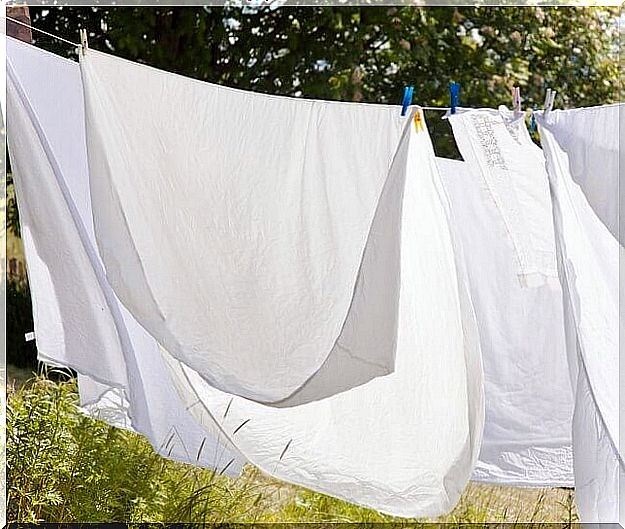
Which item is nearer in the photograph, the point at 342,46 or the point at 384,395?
the point at 384,395

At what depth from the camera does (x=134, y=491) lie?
277 centimetres

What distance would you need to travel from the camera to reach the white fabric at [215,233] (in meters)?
1.79

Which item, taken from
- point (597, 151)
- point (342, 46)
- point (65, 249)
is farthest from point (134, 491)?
point (342, 46)

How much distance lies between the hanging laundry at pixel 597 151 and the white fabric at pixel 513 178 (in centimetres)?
16

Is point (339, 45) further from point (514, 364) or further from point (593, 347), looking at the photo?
point (593, 347)

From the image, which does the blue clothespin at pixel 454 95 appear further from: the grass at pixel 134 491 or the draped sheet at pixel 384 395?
the grass at pixel 134 491

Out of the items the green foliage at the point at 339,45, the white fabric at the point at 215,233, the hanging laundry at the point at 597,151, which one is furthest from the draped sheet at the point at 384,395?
the green foliage at the point at 339,45

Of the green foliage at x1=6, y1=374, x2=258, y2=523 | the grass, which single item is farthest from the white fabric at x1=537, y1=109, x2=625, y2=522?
the green foliage at x1=6, y1=374, x2=258, y2=523

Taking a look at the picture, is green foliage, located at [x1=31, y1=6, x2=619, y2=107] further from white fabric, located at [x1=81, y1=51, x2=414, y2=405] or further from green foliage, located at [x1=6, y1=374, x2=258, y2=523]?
white fabric, located at [x1=81, y1=51, x2=414, y2=405]

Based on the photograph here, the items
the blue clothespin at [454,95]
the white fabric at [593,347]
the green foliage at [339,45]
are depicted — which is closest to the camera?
the white fabric at [593,347]

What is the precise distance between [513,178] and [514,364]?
2.34 feet

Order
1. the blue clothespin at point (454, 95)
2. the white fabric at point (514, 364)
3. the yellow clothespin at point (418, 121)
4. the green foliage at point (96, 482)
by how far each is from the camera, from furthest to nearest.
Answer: the green foliage at point (96, 482) < the white fabric at point (514, 364) < the blue clothespin at point (454, 95) < the yellow clothespin at point (418, 121)

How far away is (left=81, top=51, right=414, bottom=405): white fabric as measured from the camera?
70.4 inches

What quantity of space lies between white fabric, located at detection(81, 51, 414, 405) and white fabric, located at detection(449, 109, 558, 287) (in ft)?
0.99
